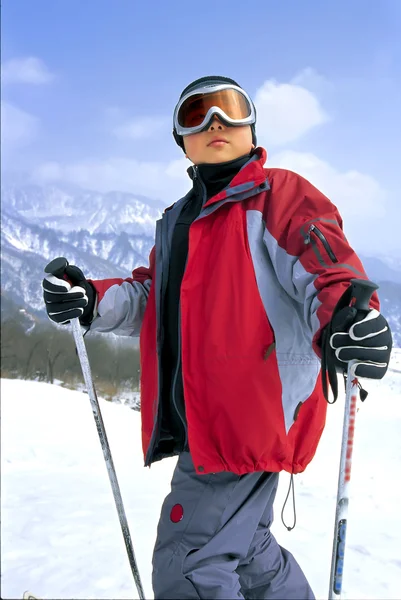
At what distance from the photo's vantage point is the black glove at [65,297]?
1750 millimetres

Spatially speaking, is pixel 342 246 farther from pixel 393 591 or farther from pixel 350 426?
pixel 393 591

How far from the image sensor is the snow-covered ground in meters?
2.38

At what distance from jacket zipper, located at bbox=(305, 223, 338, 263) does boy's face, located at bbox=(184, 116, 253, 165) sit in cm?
51

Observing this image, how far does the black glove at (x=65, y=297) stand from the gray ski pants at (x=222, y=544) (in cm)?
63

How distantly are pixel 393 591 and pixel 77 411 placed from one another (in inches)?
294

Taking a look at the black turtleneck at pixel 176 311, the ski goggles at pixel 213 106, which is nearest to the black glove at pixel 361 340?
the black turtleneck at pixel 176 311

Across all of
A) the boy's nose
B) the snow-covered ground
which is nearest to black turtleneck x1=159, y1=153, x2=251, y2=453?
the boy's nose

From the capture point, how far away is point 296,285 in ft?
4.55

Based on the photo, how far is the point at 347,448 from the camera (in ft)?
3.97

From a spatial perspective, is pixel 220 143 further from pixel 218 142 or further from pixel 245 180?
pixel 245 180

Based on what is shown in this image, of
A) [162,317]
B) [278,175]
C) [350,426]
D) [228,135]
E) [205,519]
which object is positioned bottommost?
[205,519]

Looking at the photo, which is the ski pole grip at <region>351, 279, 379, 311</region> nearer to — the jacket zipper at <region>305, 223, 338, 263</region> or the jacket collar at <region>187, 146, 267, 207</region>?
the jacket zipper at <region>305, 223, 338, 263</region>

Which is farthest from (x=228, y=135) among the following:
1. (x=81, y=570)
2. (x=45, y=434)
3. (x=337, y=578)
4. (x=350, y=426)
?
(x=45, y=434)

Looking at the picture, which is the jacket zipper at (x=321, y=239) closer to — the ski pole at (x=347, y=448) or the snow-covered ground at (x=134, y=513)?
the ski pole at (x=347, y=448)
